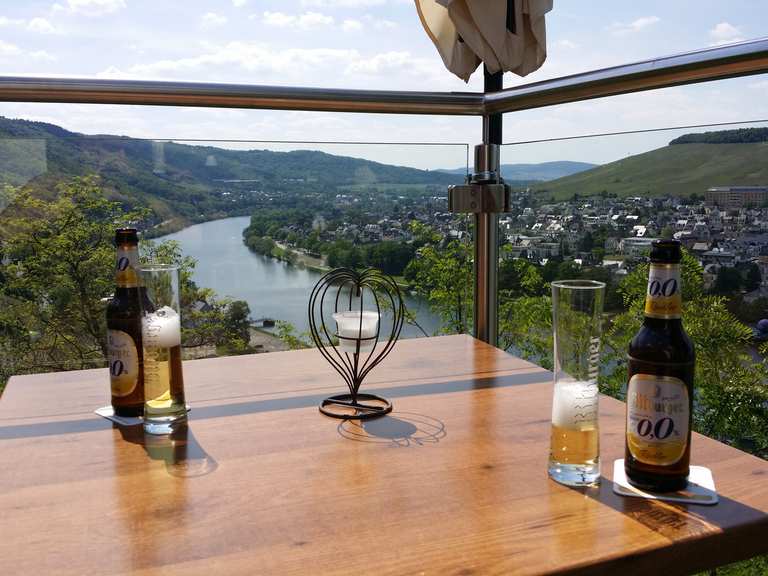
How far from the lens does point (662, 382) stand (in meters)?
0.72

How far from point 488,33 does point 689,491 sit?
1314 mm

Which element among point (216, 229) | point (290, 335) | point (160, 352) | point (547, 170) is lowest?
point (290, 335)

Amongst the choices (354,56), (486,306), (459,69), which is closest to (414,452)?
(486,306)

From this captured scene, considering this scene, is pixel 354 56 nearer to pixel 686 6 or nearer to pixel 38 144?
pixel 686 6

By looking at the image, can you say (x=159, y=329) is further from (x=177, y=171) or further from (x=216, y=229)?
(x=216, y=229)

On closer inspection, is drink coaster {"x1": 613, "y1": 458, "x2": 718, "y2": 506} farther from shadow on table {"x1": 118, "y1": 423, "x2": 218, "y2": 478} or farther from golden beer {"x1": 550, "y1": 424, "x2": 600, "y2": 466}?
shadow on table {"x1": 118, "y1": 423, "x2": 218, "y2": 478}

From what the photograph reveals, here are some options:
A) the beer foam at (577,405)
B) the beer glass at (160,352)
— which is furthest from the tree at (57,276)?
the beer foam at (577,405)

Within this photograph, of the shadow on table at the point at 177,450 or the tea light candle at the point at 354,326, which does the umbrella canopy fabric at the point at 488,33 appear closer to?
the tea light candle at the point at 354,326

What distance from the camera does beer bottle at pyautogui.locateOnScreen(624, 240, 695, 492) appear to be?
724 mm

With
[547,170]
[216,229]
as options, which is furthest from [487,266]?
[216,229]

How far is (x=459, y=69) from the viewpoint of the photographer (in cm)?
186

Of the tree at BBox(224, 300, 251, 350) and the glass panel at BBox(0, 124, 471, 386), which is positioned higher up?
the glass panel at BBox(0, 124, 471, 386)

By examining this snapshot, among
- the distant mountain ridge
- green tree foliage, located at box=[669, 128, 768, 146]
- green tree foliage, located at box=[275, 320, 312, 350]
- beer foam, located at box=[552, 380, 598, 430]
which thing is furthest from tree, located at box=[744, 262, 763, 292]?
beer foam, located at box=[552, 380, 598, 430]

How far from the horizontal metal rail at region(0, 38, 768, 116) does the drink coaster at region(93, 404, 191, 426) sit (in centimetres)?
59
